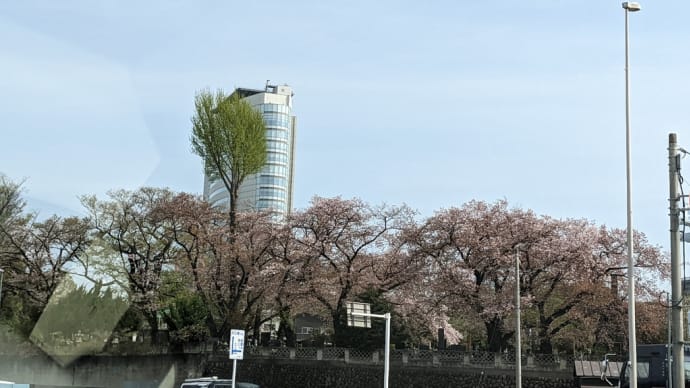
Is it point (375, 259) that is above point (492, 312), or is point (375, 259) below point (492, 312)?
above

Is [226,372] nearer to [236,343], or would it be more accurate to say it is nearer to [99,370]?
[99,370]

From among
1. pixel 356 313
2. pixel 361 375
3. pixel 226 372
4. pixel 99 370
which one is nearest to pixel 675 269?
pixel 356 313

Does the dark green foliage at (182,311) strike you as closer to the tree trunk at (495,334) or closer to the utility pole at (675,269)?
the tree trunk at (495,334)

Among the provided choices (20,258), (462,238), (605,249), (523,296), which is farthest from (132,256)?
→ (605,249)

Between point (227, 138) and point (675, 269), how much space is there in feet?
116

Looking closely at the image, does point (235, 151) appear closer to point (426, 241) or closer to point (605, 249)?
point (426, 241)

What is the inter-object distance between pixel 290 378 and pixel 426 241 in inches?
422

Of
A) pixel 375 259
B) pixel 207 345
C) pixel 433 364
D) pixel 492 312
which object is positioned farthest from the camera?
pixel 207 345

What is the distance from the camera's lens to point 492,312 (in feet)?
116

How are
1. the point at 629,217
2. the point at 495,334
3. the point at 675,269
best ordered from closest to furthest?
1. the point at 675,269
2. the point at 629,217
3. the point at 495,334

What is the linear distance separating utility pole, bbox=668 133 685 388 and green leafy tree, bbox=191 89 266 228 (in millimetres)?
33902

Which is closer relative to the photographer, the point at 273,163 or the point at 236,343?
A: the point at 236,343

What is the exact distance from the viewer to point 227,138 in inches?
1865

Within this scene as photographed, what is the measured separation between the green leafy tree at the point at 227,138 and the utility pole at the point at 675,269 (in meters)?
33.9
